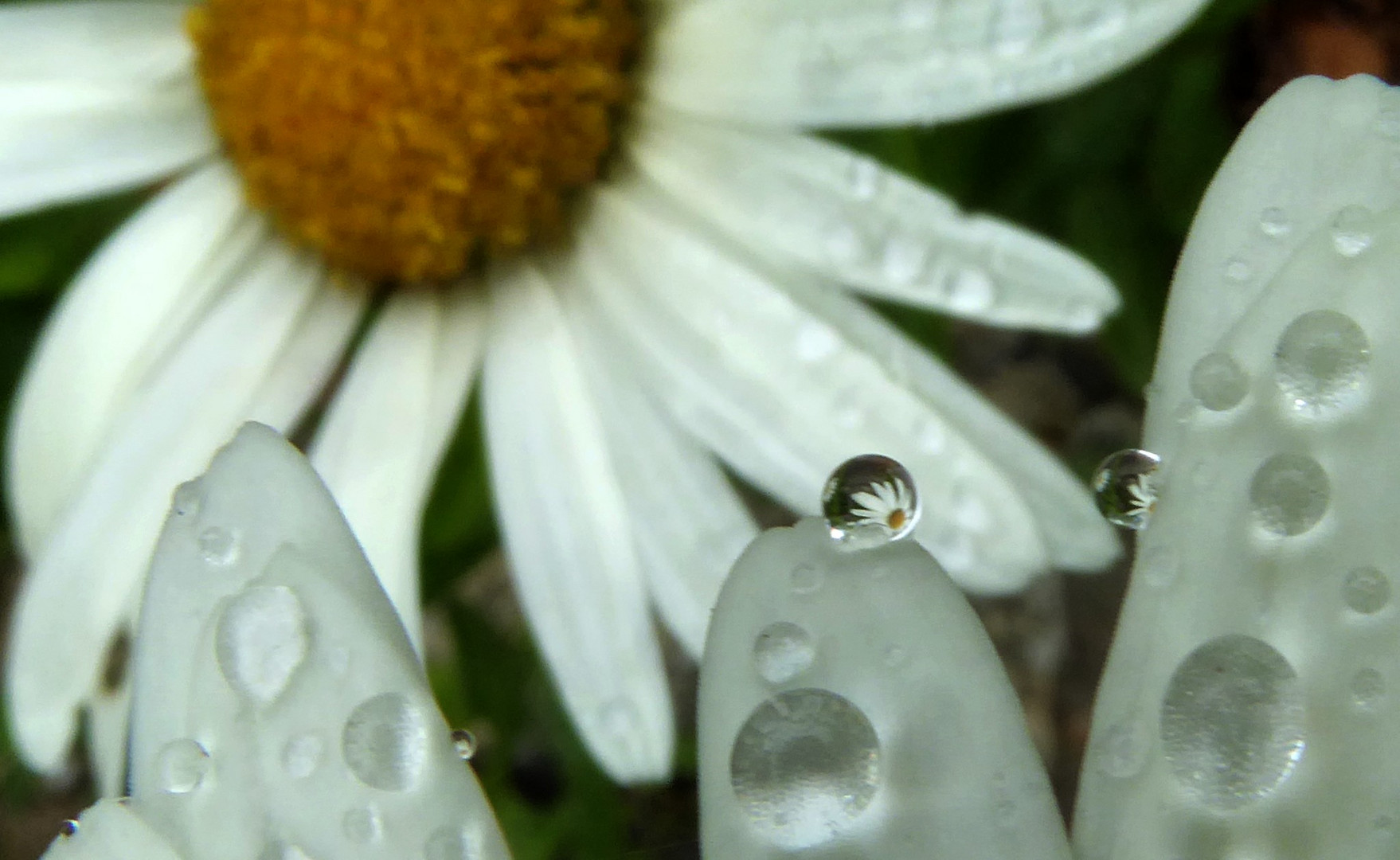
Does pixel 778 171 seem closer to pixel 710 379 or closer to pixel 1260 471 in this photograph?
pixel 710 379

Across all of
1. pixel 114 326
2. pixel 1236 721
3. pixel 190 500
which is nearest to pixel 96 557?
pixel 114 326

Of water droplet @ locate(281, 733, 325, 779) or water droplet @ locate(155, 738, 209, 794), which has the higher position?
water droplet @ locate(155, 738, 209, 794)

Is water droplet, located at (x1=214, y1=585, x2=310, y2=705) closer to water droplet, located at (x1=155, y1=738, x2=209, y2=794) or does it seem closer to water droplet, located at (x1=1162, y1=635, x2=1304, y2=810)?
water droplet, located at (x1=155, y1=738, x2=209, y2=794)

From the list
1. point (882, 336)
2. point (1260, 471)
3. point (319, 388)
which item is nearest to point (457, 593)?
point (319, 388)

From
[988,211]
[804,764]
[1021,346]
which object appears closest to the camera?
[804,764]

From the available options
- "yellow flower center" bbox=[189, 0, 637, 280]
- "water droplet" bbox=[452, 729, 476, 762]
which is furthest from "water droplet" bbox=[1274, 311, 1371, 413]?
"yellow flower center" bbox=[189, 0, 637, 280]

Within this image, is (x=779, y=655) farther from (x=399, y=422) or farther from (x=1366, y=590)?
(x=399, y=422)
